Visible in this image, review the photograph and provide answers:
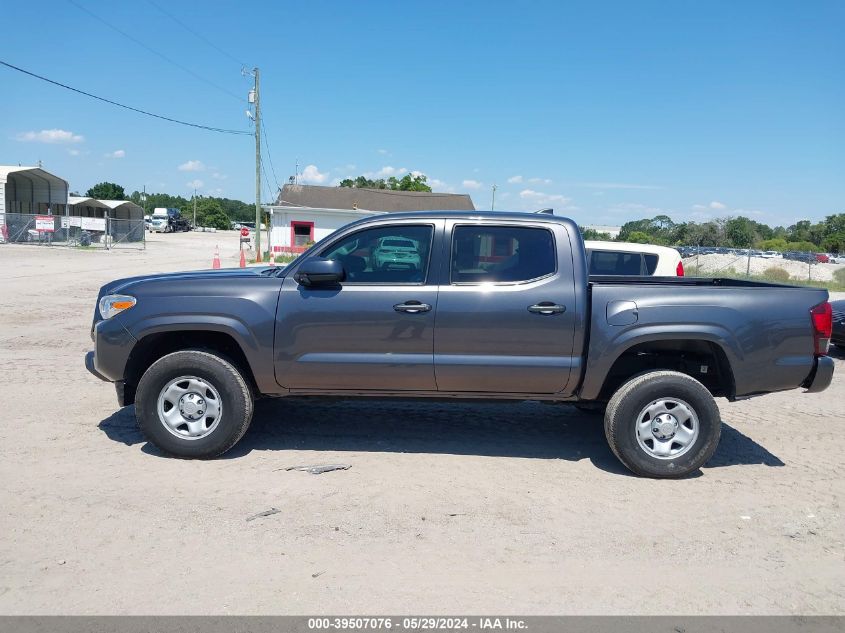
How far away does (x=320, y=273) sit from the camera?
4.98 m

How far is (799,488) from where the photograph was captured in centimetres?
500

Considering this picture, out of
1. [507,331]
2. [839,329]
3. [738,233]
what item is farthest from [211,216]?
[507,331]

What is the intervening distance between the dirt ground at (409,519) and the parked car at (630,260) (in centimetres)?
330

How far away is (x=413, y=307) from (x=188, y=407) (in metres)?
1.89

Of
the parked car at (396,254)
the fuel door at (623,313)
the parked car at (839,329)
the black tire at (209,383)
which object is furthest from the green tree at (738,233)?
the black tire at (209,383)

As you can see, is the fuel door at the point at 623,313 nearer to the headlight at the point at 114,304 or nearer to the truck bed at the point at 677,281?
the truck bed at the point at 677,281

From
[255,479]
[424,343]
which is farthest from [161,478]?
[424,343]

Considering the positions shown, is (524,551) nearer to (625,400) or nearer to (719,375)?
(625,400)

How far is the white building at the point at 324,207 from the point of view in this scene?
40094 millimetres

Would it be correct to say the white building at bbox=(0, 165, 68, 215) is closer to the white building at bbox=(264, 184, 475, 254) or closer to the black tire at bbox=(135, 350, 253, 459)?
the white building at bbox=(264, 184, 475, 254)

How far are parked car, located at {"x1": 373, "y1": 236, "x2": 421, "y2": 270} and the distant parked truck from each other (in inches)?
2965

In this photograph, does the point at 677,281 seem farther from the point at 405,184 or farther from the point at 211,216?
the point at 211,216

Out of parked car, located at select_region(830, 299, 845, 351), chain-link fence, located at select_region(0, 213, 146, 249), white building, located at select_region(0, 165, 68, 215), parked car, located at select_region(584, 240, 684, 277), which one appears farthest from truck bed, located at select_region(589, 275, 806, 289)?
white building, located at select_region(0, 165, 68, 215)

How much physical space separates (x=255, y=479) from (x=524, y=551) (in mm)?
2039
